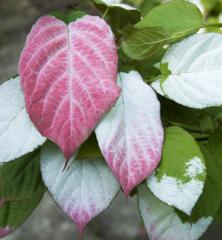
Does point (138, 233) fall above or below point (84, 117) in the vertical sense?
below

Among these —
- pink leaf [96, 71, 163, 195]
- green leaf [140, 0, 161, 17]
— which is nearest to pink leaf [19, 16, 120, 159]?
pink leaf [96, 71, 163, 195]

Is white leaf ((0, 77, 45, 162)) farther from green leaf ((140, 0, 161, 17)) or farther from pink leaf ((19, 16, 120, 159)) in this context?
green leaf ((140, 0, 161, 17))

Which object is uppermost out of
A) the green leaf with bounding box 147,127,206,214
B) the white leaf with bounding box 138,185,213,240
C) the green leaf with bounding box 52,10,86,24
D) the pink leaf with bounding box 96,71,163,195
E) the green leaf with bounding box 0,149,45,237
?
the green leaf with bounding box 52,10,86,24

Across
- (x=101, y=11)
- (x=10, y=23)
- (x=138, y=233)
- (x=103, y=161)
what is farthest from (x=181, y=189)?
(x=10, y=23)

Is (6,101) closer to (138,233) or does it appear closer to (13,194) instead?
(13,194)

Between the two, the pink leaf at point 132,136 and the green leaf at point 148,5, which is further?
the green leaf at point 148,5

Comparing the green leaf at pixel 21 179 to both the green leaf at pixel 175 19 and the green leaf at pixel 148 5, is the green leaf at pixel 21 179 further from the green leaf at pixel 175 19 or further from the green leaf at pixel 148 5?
the green leaf at pixel 148 5

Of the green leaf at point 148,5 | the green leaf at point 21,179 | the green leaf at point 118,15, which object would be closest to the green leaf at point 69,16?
the green leaf at point 118,15
